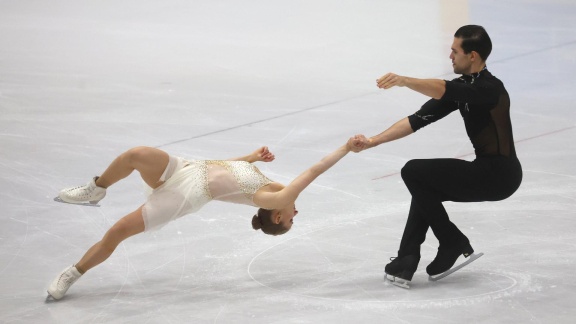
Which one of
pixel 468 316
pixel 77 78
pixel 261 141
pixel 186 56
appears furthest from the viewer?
pixel 186 56

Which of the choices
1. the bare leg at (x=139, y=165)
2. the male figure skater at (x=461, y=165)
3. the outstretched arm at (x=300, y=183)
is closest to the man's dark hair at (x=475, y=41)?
the male figure skater at (x=461, y=165)

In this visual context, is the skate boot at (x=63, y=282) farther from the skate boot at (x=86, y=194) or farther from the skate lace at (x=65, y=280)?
the skate boot at (x=86, y=194)

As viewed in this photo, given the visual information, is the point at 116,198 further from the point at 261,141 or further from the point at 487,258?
the point at 487,258

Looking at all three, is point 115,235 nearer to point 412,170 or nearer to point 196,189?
point 196,189

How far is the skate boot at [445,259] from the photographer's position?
234 inches

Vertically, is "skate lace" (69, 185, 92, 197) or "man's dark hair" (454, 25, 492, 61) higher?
"man's dark hair" (454, 25, 492, 61)

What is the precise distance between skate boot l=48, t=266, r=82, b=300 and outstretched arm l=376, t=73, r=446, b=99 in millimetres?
2124

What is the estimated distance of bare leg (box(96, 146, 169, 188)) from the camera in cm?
585

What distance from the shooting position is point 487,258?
6336mm

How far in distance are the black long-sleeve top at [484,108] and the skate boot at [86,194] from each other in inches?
83.9

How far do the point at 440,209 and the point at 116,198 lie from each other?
2834 mm

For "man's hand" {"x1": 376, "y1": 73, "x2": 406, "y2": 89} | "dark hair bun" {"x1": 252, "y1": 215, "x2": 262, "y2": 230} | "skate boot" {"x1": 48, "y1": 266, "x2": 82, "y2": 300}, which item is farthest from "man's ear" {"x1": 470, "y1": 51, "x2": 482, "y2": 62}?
"skate boot" {"x1": 48, "y1": 266, "x2": 82, "y2": 300}

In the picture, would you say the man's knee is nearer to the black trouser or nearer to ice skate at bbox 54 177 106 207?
the black trouser

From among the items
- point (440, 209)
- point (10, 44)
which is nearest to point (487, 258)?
point (440, 209)
